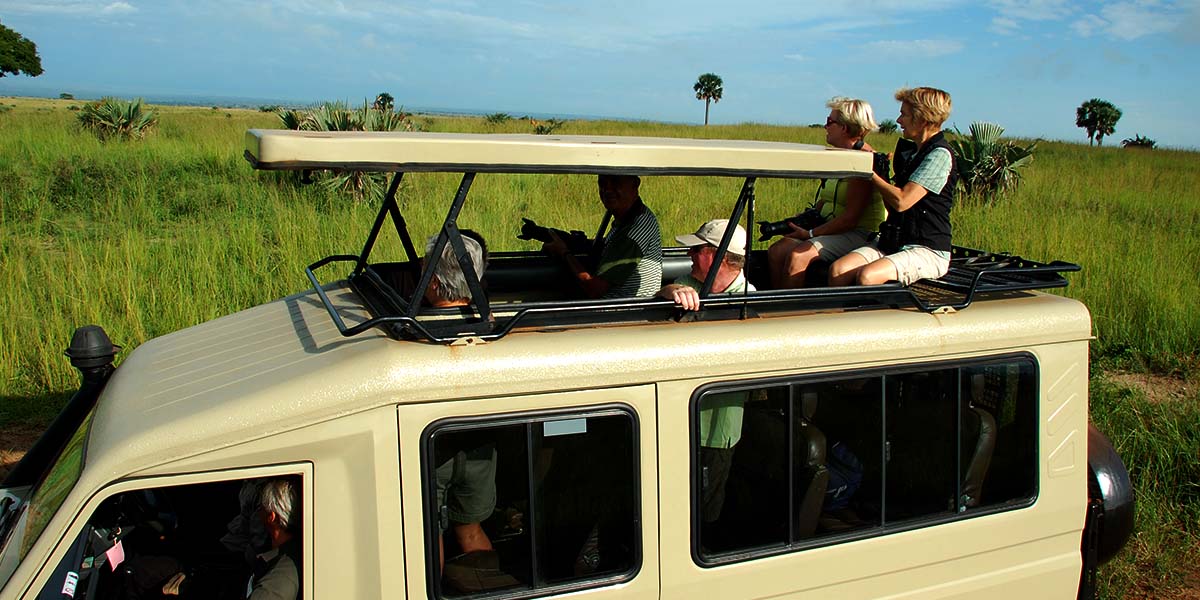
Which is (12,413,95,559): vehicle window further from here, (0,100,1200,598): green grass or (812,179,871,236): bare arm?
(0,100,1200,598): green grass

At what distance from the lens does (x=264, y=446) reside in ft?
A: 7.59

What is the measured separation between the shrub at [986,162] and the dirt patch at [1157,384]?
287 inches

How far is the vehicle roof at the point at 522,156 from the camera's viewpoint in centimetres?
248

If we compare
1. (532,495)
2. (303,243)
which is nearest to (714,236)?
(532,495)

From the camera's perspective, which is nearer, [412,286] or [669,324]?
[669,324]

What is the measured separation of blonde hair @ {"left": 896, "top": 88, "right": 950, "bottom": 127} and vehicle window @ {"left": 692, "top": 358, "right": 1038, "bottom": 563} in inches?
62.3

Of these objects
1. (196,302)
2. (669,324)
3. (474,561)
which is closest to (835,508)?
(669,324)

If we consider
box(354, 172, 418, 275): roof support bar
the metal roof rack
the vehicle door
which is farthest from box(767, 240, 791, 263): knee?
the vehicle door

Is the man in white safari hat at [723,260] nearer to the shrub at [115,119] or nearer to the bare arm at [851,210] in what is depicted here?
the bare arm at [851,210]

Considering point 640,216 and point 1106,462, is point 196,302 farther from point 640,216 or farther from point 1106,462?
point 1106,462

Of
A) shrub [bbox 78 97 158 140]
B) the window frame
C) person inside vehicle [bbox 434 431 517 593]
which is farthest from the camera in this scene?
shrub [bbox 78 97 158 140]

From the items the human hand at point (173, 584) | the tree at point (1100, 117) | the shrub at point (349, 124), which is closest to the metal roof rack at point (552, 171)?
the human hand at point (173, 584)

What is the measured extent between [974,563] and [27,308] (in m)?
7.61

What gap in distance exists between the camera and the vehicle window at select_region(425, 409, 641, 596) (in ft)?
8.11
